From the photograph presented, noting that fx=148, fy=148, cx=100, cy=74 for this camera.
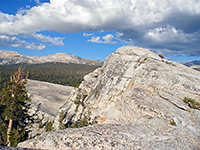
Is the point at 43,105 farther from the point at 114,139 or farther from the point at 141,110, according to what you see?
the point at 114,139

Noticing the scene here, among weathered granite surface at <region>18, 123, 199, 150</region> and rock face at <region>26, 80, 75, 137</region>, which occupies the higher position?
weathered granite surface at <region>18, 123, 199, 150</region>

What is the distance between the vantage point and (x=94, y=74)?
139 ft

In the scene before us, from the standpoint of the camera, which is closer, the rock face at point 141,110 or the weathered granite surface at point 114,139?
the weathered granite surface at point 114,139

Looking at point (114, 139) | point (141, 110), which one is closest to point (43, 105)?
point (141, 110)

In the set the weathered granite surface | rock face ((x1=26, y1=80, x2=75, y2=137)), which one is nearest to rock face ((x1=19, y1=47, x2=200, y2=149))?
the weathered granite surface

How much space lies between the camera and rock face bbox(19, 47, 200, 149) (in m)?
9.09

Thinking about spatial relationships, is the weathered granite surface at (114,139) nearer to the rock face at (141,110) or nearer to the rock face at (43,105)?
the rock face at (141,110)

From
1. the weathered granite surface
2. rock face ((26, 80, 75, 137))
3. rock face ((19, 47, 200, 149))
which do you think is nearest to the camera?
the weathered granite surface

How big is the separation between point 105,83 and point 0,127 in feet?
63.8

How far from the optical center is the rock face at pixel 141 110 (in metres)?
9.09

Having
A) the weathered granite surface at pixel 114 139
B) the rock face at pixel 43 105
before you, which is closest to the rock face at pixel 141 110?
the weathered granite surface at pixel 114 139

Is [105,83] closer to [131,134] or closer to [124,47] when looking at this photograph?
[124,47]

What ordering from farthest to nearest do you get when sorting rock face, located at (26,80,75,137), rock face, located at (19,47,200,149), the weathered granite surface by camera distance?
rock face, located at (26,80,75,137)
rock face, located at (19,47,200,149)
the weathered granite surface

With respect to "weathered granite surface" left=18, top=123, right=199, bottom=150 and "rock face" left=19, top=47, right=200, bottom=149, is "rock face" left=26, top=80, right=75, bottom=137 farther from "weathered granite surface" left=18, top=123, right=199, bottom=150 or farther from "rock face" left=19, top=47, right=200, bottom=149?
→ "weathered granite surface" left=18, top=123, right=199, bottom=150
